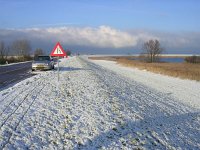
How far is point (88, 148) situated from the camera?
277 inches

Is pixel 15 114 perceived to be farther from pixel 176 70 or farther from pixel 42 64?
pixel 176 70

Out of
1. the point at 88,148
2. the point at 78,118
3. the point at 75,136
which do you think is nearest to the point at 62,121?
the point at 78,118

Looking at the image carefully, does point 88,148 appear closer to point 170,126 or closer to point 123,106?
point 170,126

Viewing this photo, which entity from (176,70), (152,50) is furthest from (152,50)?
(176,70)

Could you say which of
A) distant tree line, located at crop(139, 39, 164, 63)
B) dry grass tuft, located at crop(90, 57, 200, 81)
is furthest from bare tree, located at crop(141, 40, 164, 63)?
dry grass tuft, located at crop(90, 57, 200, 81)

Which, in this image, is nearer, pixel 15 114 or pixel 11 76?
pixel 15 114

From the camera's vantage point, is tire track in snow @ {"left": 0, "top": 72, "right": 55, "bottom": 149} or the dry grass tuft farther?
the dry grass tuft

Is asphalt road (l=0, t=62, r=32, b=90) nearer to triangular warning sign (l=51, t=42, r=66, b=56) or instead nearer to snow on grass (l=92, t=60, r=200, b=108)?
triangular warning sign (l=51, t=42, r=66, b=56)

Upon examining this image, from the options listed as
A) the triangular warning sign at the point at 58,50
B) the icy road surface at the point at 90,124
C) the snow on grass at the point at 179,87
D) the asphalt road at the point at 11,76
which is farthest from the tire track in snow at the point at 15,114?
the snow on grass at the point at 179,87

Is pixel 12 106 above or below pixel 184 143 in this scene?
above

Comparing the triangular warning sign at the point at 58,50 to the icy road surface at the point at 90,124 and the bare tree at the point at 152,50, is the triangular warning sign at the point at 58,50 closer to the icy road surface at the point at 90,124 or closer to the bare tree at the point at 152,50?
the icy road surface at the point at 90,124

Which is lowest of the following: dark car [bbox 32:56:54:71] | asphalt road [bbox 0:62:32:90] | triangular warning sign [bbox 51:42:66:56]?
asphalt road [bbox 0:62:32:90]

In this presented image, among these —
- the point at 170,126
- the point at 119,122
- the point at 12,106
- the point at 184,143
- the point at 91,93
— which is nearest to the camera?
the point at 184,143

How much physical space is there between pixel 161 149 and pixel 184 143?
1.28 meters
